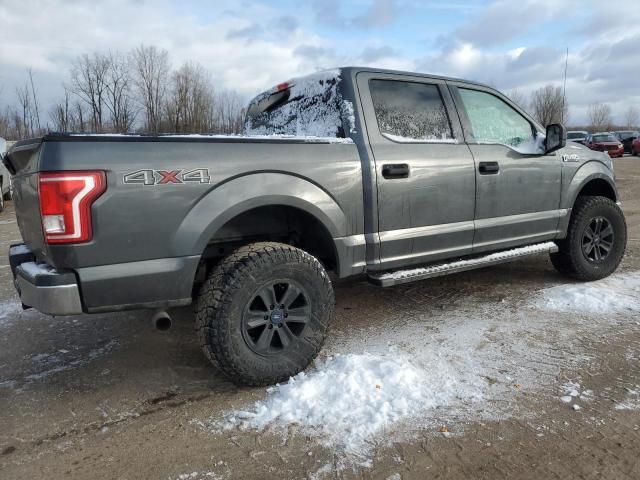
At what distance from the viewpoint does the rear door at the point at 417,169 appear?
3.42 metres

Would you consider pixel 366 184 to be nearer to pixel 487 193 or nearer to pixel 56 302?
pixel 487 193

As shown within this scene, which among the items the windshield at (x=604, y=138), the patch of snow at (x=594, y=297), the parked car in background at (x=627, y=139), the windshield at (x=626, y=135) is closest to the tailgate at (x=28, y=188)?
the patch of snow at (x=594, y=297)

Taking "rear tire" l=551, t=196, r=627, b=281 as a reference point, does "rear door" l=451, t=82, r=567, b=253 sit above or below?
above

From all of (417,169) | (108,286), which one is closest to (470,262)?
(417,169)

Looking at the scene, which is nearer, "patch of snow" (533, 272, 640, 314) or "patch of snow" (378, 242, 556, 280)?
"patch of snow" (378, 242, 556, 280)

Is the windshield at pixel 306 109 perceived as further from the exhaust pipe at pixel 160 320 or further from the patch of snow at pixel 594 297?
the patch of snow at pixel 594 297

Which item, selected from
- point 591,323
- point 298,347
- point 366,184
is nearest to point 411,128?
point 366,184

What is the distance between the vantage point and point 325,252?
3.42 meters

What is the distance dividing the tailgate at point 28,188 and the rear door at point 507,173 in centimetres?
301

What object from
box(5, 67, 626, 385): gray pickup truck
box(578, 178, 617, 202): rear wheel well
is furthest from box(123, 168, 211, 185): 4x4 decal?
box(578, 178, 617, 202): rear wheel well

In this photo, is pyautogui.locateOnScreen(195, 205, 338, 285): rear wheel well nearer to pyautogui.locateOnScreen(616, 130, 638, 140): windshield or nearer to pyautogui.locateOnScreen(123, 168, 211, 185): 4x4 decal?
pyautogui.locateOnScreen(123, 168, 211, 185): 4x4 decal

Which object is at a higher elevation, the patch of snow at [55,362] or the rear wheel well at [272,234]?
the rear wheel well at [272,234]

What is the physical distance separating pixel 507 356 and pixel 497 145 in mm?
1770

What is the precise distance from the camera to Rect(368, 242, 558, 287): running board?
3456 mm
